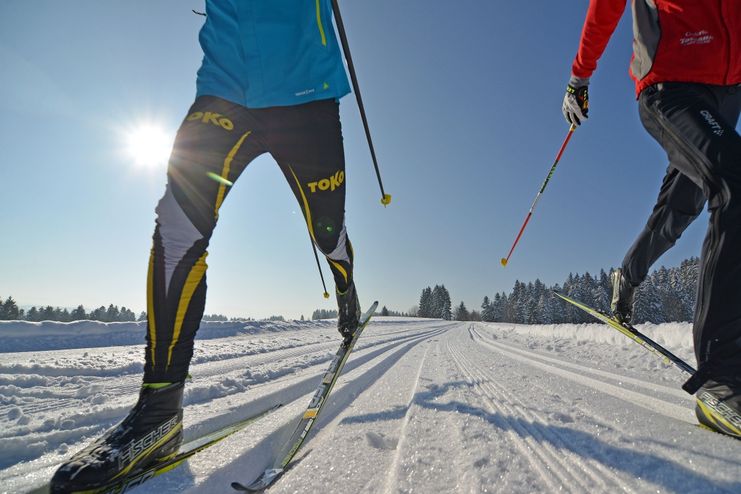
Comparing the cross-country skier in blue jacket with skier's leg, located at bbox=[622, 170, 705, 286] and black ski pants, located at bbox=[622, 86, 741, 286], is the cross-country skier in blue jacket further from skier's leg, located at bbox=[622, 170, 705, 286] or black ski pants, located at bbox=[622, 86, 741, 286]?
skier's leg, located at bbox=[622, 170, 705, 286]

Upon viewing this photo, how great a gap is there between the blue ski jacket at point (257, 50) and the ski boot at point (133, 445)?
1.34m

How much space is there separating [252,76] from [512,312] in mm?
79170

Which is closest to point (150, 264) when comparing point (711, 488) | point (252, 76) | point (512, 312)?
point (252, 76)

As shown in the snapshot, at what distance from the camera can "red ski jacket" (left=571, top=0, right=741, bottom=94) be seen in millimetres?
1571

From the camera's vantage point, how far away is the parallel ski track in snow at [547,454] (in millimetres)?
846

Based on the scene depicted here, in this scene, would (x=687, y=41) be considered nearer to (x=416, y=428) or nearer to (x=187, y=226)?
(x=416, y=428)

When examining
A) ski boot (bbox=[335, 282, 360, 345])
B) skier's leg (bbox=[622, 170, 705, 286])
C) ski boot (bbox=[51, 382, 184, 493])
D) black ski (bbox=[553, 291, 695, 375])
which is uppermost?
skier's leg (bbox=[622, 170, 705, 286])

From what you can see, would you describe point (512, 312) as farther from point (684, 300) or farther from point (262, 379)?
point (262, 379)

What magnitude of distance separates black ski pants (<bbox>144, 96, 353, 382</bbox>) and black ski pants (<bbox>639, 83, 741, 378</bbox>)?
1617 mm

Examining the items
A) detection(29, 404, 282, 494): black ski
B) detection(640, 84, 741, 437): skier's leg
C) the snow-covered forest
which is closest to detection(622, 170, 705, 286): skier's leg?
detection(640, 84, 741, 437): skier's leg

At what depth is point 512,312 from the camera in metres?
72.6

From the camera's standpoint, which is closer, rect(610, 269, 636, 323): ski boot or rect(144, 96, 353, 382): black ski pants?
rect(144, 96, 353, 382): black ski pants

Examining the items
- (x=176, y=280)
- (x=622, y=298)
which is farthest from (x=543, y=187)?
(x=176, y=280)

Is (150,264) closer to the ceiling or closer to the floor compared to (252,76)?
closer to the floor
